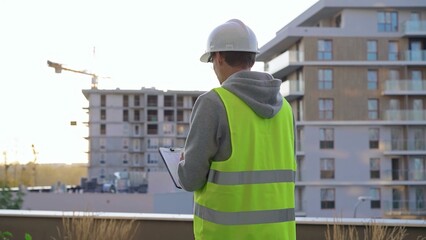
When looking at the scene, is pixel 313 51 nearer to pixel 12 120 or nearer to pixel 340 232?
pixel 12 120

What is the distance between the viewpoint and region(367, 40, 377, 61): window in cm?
3238

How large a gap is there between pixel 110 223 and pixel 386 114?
30.6 meters

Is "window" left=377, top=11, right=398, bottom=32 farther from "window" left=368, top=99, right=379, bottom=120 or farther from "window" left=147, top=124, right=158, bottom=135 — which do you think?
"window" left=147, top=124, right=158, bottom=135

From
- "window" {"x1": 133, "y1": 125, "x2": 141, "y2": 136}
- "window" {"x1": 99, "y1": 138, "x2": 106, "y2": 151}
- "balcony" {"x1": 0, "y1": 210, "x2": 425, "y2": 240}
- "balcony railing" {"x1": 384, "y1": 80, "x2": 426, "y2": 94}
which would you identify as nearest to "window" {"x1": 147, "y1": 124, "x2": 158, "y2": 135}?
"window" {"x1": 133, "y1": 125, "x2": 141, "y2": 136}

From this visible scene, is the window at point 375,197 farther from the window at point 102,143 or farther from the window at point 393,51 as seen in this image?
the window at point 102,143

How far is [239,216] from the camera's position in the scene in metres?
1.46

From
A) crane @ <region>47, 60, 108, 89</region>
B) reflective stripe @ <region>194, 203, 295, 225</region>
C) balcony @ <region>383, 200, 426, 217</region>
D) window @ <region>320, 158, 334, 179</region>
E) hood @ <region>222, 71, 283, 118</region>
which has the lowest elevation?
balcony @ <region>383, 200, 426, 217</region>

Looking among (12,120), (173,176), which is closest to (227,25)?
(173,176)

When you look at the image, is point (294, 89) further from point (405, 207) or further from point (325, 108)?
point (405, 207)

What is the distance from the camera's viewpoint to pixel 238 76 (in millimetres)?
1526

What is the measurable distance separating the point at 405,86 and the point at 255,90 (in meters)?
32.3

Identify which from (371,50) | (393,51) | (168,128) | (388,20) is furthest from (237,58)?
(168,128)

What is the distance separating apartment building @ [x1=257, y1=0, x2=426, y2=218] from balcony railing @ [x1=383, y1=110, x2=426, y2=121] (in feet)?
0.17

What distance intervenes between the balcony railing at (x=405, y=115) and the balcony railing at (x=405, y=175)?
8.91 ft
